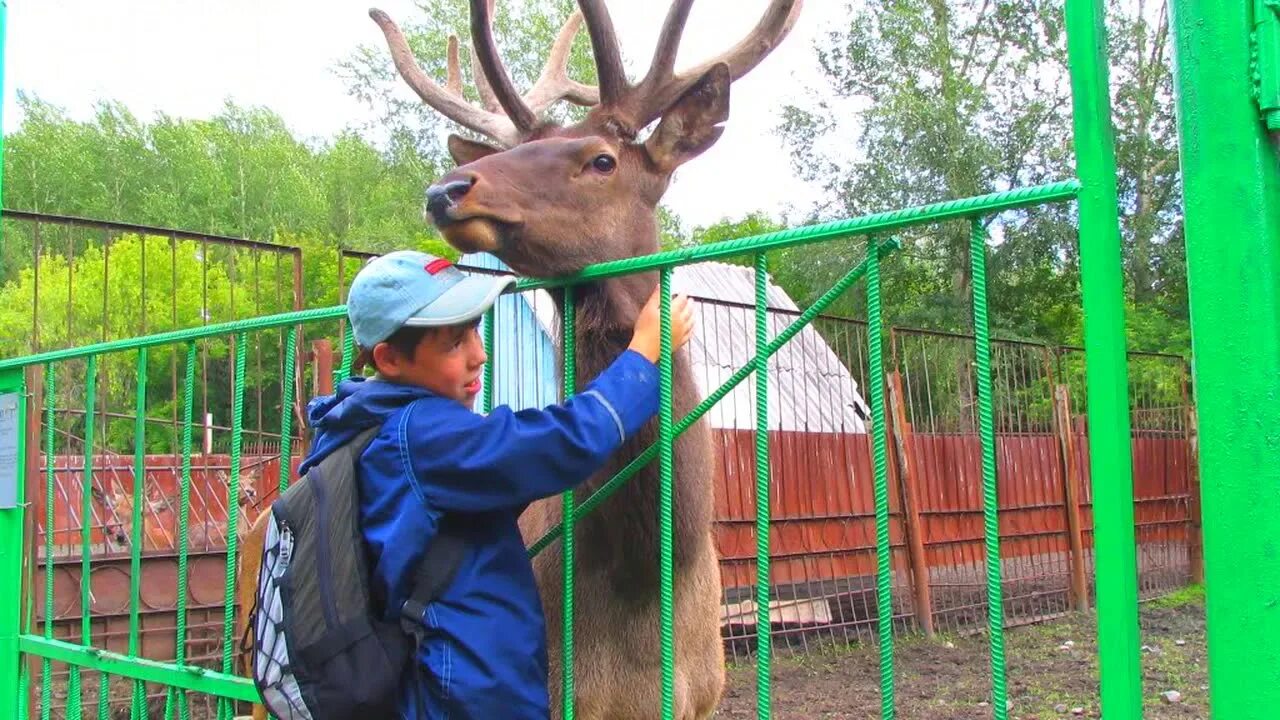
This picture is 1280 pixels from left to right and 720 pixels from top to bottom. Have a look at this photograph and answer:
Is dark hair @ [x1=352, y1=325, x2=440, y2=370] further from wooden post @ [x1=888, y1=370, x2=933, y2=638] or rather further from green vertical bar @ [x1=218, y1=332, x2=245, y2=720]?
wooden post @ [x1=888, y1=370, x2=933, y2=638]

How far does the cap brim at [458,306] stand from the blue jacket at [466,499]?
155 mm

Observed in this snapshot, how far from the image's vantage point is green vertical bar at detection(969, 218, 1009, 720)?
1930mm

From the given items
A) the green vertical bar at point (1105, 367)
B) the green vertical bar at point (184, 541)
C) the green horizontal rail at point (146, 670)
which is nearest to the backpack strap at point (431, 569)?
the green vertical bar at point (1105, 367)

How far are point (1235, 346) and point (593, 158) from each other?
2043 millimetres

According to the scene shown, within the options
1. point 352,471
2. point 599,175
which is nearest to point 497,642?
point 352,471

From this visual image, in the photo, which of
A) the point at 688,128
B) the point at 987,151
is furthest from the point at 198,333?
the point at 987,151

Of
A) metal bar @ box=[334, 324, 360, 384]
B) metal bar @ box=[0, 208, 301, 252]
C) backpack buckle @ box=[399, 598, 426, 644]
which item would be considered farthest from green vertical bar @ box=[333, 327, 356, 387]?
metal bar @ box=[0, 208, 301, 252]

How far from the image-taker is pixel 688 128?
364cm

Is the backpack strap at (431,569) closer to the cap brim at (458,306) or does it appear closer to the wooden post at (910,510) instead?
the cap brim at (458,306)

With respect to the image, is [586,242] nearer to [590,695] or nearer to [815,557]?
[590,695]

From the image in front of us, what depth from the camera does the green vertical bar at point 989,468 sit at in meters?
1.93

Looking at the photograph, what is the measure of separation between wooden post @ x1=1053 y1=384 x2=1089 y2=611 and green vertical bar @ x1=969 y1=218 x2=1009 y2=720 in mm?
9782

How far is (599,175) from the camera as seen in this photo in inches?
132

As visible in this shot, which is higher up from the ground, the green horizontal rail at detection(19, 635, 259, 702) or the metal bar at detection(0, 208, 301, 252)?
the metal bar at detection(0, 208, 301, 252)
